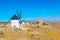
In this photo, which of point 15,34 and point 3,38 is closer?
point 3,38

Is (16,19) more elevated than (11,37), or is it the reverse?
(16,19)

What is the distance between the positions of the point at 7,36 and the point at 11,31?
5666 mm

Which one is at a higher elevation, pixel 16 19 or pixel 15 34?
pixel 16 19

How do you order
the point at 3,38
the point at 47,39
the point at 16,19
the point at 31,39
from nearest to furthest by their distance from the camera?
the point at 3,38 < the point at 31,39 < the point at 47,39 < the point at 16,19

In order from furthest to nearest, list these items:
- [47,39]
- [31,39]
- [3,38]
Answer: [47,39] → [31,39] → [3,38]

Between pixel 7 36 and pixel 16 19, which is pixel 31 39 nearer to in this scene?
pixel 7 36

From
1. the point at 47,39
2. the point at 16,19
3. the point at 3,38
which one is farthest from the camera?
the point at 16,19

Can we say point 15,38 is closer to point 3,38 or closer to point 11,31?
point 3,38

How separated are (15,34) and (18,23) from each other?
11075mm

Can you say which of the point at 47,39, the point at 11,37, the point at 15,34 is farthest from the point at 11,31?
the point at 47,39

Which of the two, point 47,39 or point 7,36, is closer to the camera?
point 7,36

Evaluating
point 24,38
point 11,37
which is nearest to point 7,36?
point 11,37

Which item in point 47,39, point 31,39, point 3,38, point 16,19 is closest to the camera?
point 3,38

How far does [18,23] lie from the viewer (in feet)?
215
